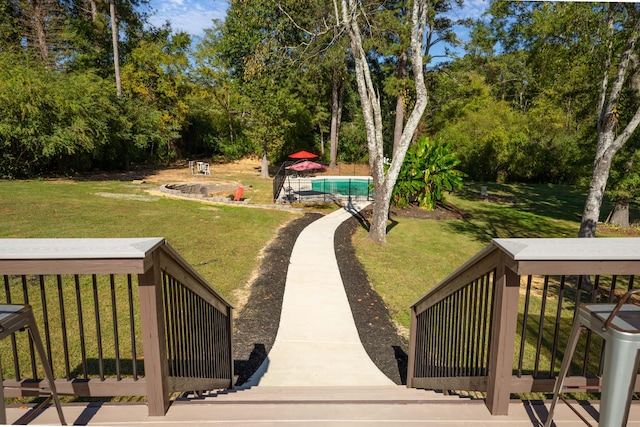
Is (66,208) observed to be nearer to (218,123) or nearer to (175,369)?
(175,369)

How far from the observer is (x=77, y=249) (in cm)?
207

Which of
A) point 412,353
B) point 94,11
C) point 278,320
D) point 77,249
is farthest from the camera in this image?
point 94,11

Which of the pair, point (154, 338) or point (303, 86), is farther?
point (303, 86)

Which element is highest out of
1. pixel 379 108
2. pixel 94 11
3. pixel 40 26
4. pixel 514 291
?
pixel 94 11

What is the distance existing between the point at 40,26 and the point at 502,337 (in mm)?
34854

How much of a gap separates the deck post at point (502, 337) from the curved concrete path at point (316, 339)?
7.97 feet

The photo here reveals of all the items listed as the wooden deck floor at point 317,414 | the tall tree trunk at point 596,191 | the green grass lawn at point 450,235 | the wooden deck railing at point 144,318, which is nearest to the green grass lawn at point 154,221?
the green grass lawn at point 450,235

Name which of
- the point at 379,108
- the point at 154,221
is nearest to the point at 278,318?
the point at 379,108

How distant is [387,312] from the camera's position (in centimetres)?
710

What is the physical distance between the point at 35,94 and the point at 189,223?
1315cm

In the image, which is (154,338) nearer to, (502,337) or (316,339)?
(502,337)

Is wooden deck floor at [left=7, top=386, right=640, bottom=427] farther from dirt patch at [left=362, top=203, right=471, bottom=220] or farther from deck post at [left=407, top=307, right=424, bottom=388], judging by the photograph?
dirt patch at [left=362, top=203, right=471, bottom=220]

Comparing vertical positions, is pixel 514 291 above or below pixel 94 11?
below

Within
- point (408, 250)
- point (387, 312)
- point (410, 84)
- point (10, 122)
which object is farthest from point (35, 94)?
point (387, 312)
